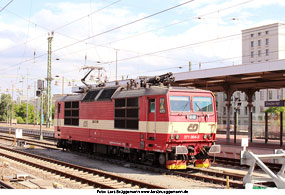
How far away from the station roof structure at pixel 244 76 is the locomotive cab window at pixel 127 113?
809 cm

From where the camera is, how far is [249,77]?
904 inches

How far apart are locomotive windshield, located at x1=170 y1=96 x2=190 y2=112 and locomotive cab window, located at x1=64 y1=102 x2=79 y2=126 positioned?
8136 millimetres

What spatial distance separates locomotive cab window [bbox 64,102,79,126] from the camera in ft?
68.7

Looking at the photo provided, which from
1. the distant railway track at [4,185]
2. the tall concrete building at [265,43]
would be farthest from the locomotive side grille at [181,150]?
the tall concrete building at [265,43]

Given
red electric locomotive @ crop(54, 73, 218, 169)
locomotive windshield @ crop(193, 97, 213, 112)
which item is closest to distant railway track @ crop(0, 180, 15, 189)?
red electric locomotive @ crop(54, 73, 218, 169)

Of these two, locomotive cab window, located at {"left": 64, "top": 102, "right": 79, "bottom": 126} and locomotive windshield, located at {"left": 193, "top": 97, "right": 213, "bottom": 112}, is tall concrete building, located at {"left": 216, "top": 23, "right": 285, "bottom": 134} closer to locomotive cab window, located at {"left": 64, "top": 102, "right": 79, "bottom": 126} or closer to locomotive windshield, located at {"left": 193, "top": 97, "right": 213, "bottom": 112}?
locomotive cab window, located at {"left": 64, "top": 102, "right": 79, "bottom": 126}

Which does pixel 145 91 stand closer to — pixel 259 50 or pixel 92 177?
pixel 92 177

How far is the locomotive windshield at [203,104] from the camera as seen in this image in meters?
15.1

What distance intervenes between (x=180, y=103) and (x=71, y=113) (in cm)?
911

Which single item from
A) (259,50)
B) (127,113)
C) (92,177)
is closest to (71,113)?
(127,113)

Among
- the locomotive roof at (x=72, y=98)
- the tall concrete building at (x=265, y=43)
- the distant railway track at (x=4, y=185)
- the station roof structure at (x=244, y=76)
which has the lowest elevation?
the distant railway track at (x=4, y=185)

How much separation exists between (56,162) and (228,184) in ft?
31.0

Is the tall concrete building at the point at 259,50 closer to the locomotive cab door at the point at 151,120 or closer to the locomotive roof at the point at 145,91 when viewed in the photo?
the locomotive roof at the point at 145,91

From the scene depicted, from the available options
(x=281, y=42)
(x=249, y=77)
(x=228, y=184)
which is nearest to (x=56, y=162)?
(x=228, y=184)
